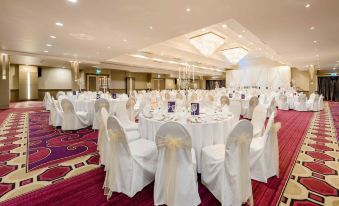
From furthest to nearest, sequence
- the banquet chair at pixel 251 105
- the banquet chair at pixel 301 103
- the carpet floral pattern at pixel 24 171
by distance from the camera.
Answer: the banquet chair at pixel 301 103
the banquet chair at pixel 251 105
the carpet floral pattern at pixel 24 171

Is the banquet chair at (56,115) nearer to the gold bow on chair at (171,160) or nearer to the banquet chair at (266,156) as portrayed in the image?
the gold bow on chair at (171,160)

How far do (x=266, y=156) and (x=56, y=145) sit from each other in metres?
4.25

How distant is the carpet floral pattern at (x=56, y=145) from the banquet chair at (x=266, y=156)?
3018 mm

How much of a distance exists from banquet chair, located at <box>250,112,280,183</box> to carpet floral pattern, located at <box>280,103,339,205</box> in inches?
10.8

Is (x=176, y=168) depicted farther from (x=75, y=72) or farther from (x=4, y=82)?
(x=75, y=72)

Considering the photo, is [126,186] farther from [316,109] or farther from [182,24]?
[316,109]

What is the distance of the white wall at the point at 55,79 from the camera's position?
1698cm

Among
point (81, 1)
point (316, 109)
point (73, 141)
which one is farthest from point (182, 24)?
point (316, 109)

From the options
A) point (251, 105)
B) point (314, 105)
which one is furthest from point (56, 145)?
point (314, 105)

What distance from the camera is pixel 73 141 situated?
4500 mm

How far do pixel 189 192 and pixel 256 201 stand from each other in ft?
2.79

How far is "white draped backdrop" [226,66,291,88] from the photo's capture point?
765 inches

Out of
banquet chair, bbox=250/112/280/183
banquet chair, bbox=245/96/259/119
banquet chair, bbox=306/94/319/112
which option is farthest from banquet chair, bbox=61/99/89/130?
banquet chair, bbox=306/94/319/112

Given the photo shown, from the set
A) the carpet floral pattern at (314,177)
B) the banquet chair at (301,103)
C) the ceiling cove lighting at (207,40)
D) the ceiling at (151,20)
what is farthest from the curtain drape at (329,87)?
the carpet floral pattern at (314,177)
